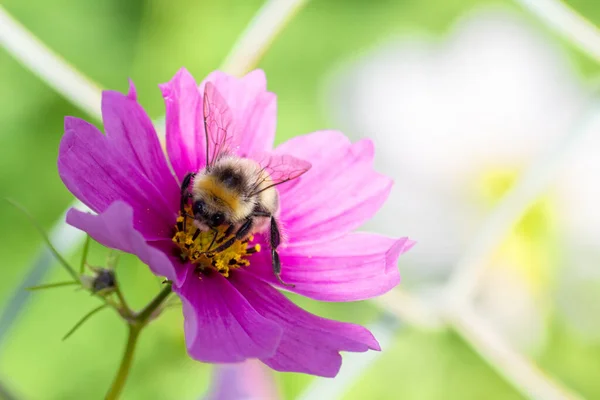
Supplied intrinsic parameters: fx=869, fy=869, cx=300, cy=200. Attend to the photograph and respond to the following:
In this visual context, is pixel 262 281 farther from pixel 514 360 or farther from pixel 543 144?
pixel 543 144

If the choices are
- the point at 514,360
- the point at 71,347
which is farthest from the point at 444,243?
the point at 71,347

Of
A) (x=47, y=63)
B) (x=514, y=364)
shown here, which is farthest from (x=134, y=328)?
(x=514, y=364)

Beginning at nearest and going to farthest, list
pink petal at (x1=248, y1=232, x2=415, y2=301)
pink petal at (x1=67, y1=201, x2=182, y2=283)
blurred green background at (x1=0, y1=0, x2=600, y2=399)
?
pink petal at (x1=67, y1=201, x2=182, y2=283)
pink petal at (x1=248, y1=232, x2=415, y2=301)
blurred green background at (x1=0, y1=0, x2=600, y2=399)

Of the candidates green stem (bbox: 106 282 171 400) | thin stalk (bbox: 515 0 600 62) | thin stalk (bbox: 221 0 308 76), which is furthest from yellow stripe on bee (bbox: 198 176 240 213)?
thin stalk (bbox: 515 0 600 62)

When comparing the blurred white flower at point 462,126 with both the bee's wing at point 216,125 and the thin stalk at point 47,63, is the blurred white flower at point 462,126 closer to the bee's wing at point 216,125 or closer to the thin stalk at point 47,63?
the thin stalk at point 47,63

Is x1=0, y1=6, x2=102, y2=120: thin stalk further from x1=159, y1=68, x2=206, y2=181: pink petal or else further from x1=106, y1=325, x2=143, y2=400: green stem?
x1=106, y1=325, x2=143, y2=400: green stem

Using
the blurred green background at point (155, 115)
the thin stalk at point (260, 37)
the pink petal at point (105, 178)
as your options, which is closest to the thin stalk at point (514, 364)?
the blurred green background at point (155, 115)
